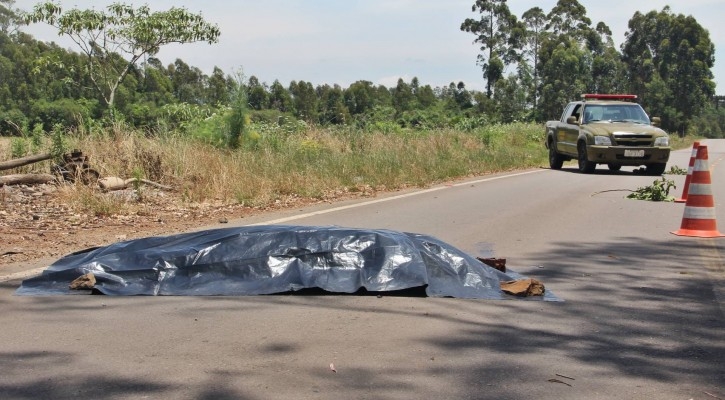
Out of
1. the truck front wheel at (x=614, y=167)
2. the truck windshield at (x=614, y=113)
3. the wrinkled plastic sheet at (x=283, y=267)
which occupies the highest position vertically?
the truck windshield at (x=614, y=113)

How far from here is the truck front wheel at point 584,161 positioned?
19.6 meters

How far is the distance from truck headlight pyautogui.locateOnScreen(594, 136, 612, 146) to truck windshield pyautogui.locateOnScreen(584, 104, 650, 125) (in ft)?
3.29

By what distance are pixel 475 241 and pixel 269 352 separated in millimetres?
4339

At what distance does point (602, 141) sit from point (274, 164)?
29.2ft

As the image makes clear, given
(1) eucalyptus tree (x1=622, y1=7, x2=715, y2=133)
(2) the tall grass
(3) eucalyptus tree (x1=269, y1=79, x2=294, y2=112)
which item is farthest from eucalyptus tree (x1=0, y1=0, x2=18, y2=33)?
(1) eucalyptus tree (x1=622, y1=7, x2=715, y2=133)

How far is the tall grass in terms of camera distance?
1213 centimetres

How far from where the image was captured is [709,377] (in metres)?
Answer: 3.96

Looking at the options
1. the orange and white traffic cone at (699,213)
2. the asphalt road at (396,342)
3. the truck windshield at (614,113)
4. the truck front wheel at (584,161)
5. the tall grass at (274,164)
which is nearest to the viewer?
the asphalt road at (396,342)

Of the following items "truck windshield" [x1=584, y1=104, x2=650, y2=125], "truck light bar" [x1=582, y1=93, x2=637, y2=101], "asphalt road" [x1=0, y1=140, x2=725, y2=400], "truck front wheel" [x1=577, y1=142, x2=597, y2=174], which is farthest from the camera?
"truck light bar" [x1=582, y1=93, x2=637, y2=101]

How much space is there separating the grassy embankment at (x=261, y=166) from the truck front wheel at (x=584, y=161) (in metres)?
2.48

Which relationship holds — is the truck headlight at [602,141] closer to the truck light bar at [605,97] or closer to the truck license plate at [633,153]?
the truck license plate at [633,153]

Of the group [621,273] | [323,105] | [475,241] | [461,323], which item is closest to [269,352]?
[461,323]

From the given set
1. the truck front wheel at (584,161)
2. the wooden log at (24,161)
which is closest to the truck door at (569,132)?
the truck front wheel at (584,161)

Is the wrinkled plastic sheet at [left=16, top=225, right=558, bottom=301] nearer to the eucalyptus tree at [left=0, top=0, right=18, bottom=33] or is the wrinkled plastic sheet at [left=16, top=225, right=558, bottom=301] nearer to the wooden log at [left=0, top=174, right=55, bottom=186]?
the wooden log at [left=0, top=174, right=55, bottom=186]
